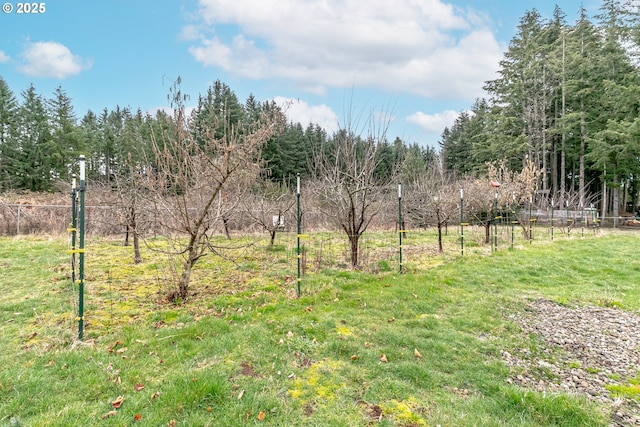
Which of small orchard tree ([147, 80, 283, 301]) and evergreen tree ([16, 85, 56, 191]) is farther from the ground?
evergreen tree ([16, 85, 56, 191])

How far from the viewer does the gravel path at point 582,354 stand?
263cm

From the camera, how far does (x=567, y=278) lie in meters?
6.58

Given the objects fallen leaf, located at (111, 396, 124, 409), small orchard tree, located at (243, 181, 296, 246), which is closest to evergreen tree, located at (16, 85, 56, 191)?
small orchard tree, located at (243, 181, 296, 246)

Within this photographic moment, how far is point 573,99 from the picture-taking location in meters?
22.0

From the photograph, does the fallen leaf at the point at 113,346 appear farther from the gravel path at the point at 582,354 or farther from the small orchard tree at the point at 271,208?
the small orchard tree at the point at 271,208

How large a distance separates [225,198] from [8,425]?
351 centimetres

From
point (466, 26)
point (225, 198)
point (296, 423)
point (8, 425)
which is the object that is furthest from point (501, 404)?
point (466, 26)

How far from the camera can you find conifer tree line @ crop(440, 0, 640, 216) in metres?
18.9

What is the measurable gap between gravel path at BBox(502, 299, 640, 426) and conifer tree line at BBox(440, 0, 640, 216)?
16.2 metres

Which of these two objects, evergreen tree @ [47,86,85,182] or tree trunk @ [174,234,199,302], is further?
evergreen tree @ [47,86,85,182]

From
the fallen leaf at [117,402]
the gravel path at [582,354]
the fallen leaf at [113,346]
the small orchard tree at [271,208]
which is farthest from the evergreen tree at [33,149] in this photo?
the gravel path at [582,354]

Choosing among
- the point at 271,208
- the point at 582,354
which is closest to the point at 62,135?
the point at 271,208

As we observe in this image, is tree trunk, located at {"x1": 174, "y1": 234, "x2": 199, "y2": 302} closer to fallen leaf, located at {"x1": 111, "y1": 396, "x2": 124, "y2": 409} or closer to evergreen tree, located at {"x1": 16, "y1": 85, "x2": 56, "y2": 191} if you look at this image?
fallen leaf, located at {"x1": 111, "y1": 396, "x2": 124, "y2": 409}

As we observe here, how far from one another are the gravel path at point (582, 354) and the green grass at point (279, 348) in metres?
0.15
